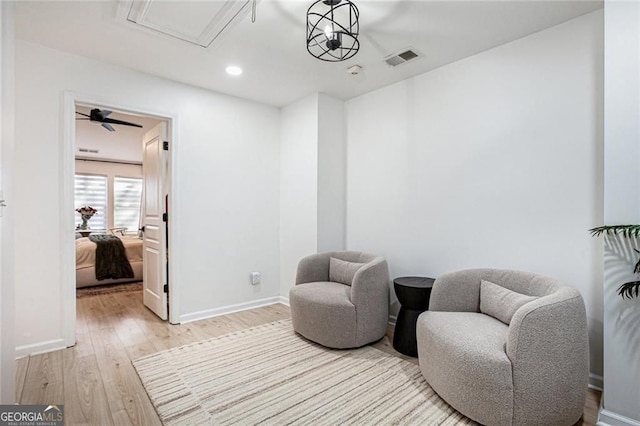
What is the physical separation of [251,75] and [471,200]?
2501 millimetres

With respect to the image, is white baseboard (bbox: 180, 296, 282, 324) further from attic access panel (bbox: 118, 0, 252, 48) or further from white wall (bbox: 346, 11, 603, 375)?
attic access panel (bbox: 118, 0, 252, 48)

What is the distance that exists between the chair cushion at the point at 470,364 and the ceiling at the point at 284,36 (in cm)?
218

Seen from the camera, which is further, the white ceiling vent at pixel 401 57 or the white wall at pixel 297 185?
the white wall at pixel 297 185

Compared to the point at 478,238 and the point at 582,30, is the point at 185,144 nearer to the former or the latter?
the point at 478,238

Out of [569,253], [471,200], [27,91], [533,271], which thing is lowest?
[533,271]

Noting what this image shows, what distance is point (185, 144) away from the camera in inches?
139

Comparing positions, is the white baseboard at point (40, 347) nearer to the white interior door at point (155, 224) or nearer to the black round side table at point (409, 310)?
the white interior door at point (155, 224)

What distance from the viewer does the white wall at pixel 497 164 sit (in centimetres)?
225

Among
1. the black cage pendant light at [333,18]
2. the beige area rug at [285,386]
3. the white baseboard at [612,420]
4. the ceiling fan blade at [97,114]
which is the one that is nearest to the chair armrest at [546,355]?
the white baseboard at [612,420]

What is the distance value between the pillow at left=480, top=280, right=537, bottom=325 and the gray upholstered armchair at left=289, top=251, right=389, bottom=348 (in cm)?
86

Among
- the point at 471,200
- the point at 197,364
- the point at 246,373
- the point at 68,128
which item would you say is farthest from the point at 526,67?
the point at 68,128

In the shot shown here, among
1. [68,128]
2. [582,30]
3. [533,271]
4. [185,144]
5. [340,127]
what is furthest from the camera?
[340,127]

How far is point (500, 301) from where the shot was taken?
2197mm

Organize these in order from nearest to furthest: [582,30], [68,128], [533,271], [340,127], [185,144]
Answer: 1. [582,30]
2. [533,271]
3. [68,128]
4. [185,144]
5. [340,127]
